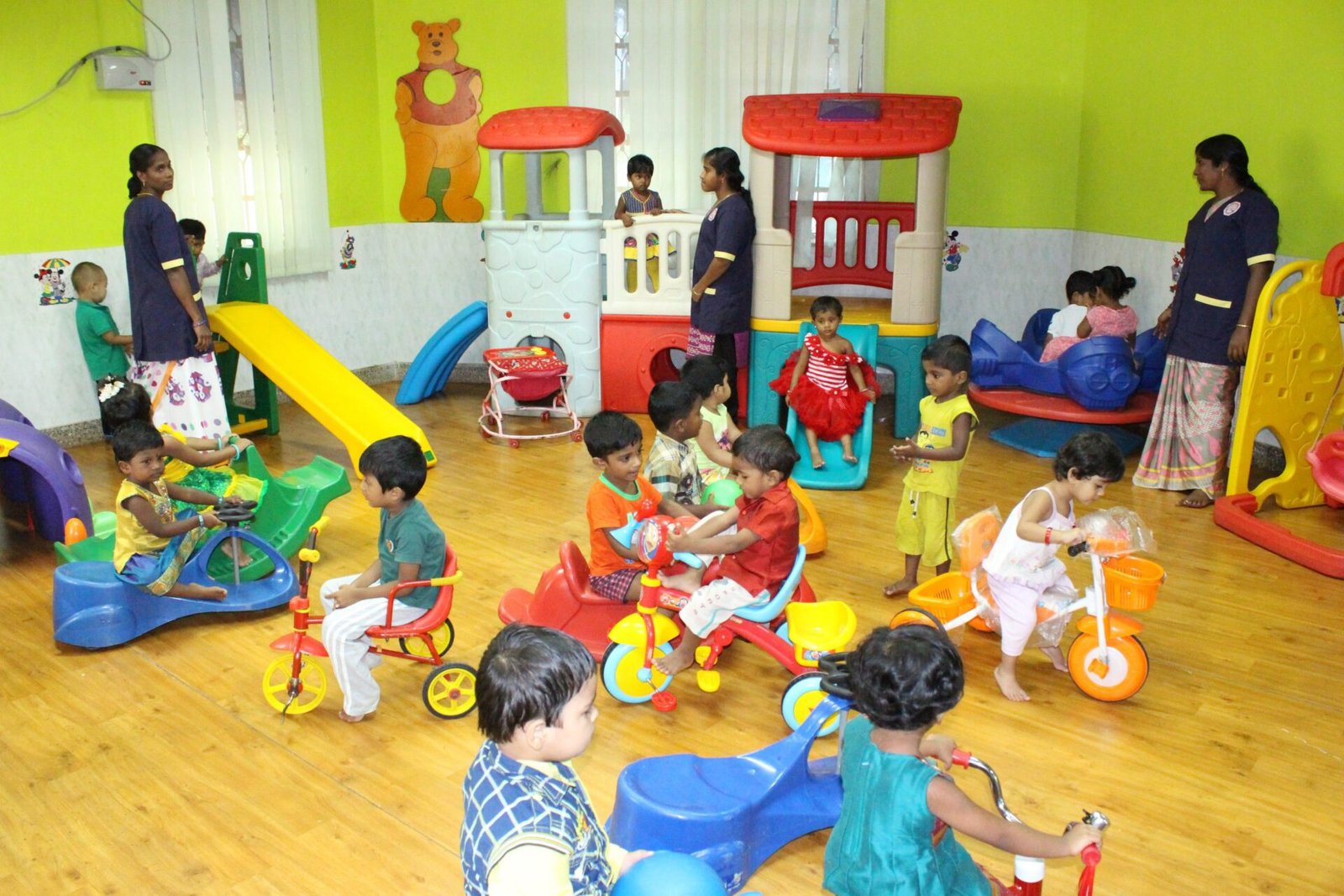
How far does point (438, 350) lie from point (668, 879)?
6755mm

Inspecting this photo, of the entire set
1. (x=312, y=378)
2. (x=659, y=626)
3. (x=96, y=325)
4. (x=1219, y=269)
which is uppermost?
(x=1219, y=269)

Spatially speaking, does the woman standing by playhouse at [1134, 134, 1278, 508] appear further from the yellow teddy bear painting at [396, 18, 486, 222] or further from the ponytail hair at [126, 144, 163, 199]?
the yellow teddy bear painting at [396, 18, 486, 222]

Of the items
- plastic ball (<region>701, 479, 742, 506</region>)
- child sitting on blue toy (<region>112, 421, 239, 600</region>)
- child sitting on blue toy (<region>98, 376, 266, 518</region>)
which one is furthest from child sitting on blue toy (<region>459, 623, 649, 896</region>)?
child sitting on blue toy (<region>98, 376, 266, 518</region>)

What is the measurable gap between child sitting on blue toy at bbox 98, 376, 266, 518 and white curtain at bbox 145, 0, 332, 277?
2.58 metres

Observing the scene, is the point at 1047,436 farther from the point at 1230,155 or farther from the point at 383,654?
the point at 383,654

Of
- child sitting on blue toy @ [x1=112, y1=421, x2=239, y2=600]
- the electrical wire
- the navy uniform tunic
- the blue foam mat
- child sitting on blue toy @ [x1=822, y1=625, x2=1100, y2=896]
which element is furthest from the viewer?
the blue foam mat

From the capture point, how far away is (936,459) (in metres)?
4.59

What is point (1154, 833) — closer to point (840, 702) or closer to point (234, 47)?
point (840, 702)

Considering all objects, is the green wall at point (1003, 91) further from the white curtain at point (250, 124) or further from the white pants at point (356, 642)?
the white pants at point (356, 642)

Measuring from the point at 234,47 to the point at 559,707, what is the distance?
7104 mm

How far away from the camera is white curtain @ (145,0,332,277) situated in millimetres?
7320

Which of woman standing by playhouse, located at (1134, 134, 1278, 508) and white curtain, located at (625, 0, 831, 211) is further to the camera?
white curtain, located at (625, 0, 831, 211)

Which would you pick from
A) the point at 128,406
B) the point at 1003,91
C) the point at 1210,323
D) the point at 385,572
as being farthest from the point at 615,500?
the point at 1003,91

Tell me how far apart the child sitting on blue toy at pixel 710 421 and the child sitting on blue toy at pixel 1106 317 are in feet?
9.24
